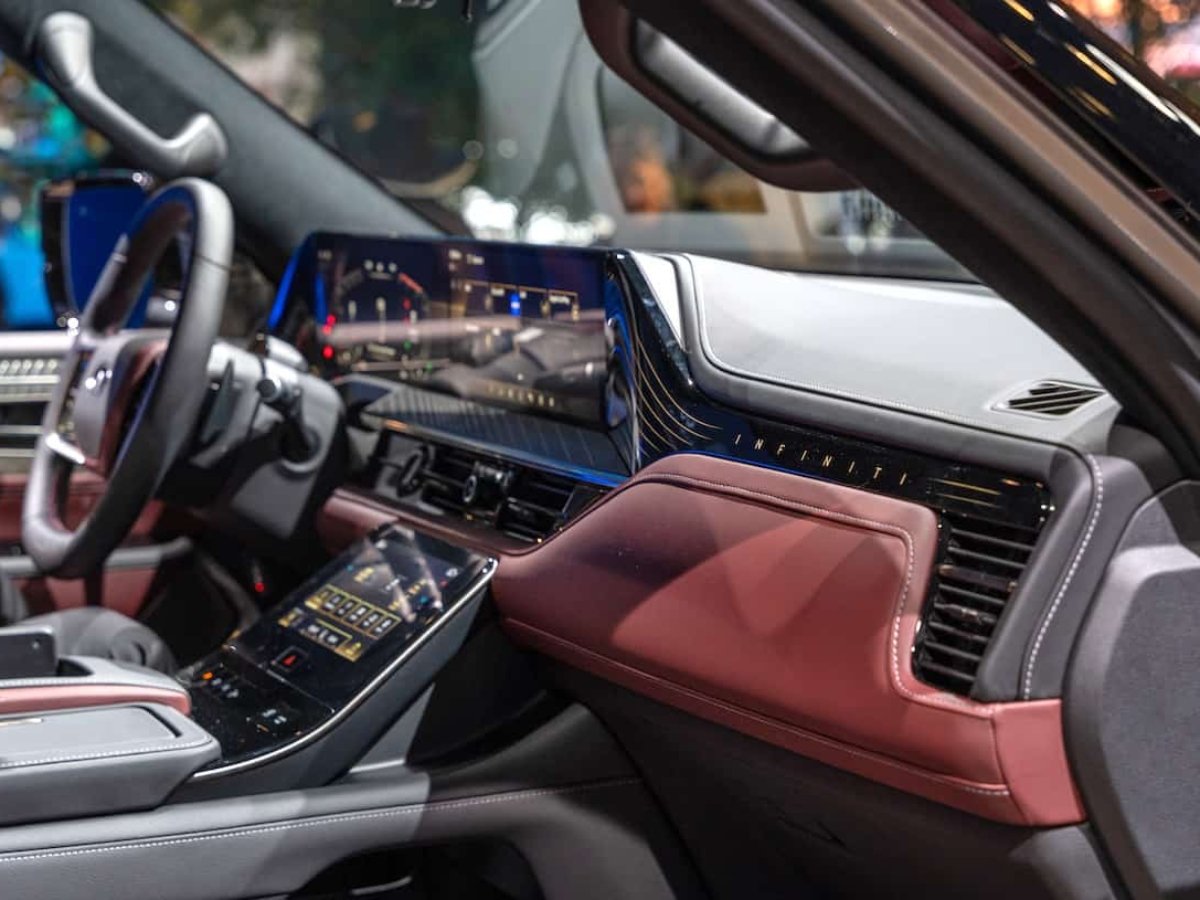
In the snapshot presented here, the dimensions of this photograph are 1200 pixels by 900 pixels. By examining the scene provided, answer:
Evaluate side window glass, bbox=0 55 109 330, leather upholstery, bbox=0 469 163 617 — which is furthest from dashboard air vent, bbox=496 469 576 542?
side window glass, bbox=0 55 109 330

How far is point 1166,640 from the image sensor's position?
1.35m

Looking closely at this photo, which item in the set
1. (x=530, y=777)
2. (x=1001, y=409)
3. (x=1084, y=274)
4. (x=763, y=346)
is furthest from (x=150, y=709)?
(x=1084, y=274)

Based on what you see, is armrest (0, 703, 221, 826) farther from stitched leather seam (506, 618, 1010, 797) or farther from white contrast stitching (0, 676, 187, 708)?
stitched leather seam (506, 618, 1010, 797)

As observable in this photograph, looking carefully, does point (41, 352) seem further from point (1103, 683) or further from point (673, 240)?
point (673, 240)

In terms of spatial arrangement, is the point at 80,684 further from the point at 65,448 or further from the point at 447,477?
the point at 65,448

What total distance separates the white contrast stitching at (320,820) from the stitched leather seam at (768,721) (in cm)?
20

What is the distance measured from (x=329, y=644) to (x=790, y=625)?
767mm

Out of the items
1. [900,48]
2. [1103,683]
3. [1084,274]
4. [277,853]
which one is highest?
[900,48]

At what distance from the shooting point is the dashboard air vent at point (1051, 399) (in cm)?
141

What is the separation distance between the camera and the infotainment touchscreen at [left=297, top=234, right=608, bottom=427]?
6.59 feet

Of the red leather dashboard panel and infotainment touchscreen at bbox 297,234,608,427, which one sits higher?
infotainment touchscreen at bbox 297,234,608,427

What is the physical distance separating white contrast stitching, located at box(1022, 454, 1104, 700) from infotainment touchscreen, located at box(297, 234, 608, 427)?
77 cm

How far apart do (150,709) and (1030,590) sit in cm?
106

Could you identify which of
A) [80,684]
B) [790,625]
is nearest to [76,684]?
[80,684]
